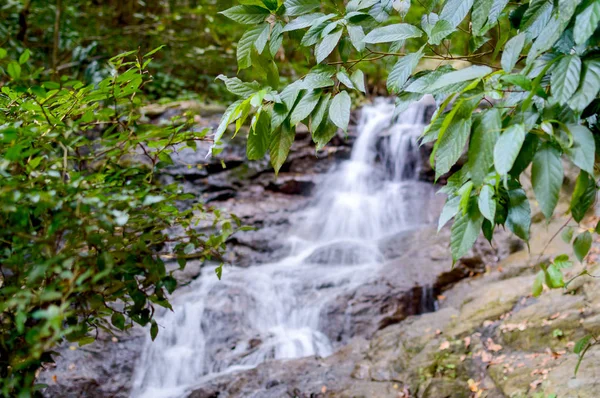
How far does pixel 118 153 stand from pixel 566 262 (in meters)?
1.95

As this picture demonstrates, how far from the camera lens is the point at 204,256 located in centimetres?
178

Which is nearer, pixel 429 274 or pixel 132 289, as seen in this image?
pixel 132 289

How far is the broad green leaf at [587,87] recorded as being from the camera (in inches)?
37.6

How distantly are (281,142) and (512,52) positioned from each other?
69cm

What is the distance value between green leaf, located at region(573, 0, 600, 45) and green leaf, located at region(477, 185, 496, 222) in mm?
374

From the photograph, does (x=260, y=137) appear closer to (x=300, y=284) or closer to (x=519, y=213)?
(x=519, y=213)

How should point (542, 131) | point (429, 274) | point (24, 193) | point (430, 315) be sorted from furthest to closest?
point (429, 274) → point (430, 315) → point (24, 193) → point (542, 131)

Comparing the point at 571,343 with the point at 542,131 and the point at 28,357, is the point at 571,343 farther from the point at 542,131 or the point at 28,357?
the point at 28,357

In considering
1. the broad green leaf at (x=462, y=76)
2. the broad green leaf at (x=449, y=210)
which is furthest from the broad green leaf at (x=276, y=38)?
the broad green leaf at (x=449, y=210)

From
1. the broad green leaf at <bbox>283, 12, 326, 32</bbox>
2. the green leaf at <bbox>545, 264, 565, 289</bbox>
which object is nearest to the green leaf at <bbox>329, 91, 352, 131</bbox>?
the broad green leaf at <bbox>283, 12, 326, 32</bbox>

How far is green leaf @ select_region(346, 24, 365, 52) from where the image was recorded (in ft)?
4.51

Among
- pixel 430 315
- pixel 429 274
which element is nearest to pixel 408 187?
pixel 429 274

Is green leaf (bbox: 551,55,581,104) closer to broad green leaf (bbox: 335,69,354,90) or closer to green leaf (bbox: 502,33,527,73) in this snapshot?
green leaf (bbox: 502,33,527,73)

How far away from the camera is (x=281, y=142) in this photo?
144cm
